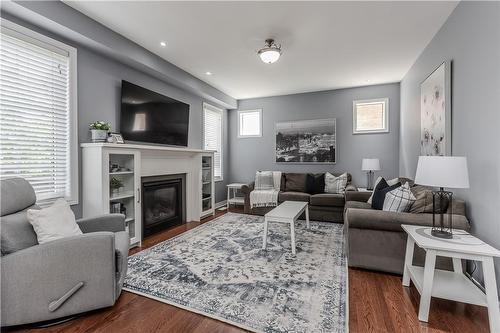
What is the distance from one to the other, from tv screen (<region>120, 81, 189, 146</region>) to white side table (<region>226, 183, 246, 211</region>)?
1656 mm

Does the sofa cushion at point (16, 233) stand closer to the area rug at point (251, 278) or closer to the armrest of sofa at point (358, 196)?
the area rug at point (251, 278)

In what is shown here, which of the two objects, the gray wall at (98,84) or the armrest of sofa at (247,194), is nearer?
the gray wall at (98,84)

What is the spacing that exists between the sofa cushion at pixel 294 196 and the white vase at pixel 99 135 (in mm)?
3345

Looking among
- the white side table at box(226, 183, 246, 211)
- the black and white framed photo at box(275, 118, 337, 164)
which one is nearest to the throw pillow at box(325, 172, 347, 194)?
the black and white framed photo at box(275, 118, 337, 164)

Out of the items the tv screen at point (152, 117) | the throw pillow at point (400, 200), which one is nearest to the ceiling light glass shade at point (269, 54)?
the tv screen at point (152, 117)

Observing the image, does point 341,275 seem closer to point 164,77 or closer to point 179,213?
point 179,213

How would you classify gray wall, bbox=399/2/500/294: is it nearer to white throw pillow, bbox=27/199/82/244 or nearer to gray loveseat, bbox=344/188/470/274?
gray loveseat, bbox=344/188/470/274

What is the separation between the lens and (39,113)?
8.11ft

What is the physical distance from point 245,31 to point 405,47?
232cm

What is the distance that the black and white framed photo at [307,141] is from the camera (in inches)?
212

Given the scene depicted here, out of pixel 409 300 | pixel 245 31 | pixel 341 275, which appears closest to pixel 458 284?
pixel 409 300

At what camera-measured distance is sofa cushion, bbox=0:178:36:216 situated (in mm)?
1779

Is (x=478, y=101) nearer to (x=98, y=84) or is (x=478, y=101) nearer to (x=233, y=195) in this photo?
(x=98, y=84)

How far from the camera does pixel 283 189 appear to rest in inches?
214
